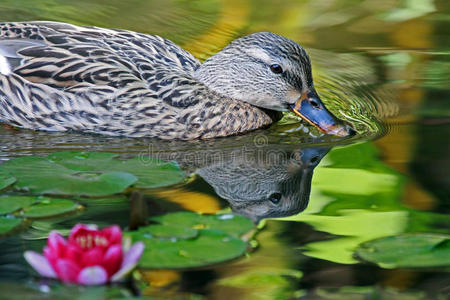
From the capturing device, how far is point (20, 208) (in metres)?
4.82

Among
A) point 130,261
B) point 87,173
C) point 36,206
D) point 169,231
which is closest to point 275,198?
point 169,231

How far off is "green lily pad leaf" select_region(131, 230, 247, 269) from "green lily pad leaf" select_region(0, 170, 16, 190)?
1200 mm

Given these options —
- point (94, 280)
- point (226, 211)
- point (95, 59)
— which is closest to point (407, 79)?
point (95, 59)

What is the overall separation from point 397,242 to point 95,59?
359 cm

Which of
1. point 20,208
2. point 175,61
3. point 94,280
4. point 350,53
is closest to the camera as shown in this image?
point 94,280

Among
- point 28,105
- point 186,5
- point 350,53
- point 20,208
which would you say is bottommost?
Answer: point 20,208

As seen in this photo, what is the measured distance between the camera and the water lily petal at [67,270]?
3.75 m

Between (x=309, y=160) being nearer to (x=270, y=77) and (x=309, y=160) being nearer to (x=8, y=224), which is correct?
(x=270, y=77)

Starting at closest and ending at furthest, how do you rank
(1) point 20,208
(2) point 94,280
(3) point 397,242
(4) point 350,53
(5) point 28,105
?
(2) point 94,280, (3) point 397,242, (1) point 20,208, (5) point 28,105, (4) point 350,53

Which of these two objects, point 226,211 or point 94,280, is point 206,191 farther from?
point 94,280

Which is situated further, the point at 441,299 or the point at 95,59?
the point at 95,59

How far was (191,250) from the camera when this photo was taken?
14.0ft

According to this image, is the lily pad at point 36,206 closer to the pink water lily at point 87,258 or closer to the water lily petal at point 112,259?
the pink water lily at point 87,258

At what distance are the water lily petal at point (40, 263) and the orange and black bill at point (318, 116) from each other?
345 centimetres
